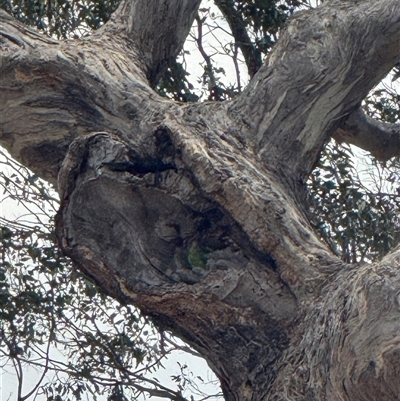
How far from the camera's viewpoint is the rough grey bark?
1890 mm

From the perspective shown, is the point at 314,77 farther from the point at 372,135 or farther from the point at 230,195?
the point at 372,135

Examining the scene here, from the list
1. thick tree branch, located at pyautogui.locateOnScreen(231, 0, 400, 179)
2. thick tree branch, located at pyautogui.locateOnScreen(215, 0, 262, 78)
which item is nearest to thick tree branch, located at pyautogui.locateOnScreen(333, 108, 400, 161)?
thick tree branch, located at pyautogui.locateOnScreen(231, 0, 400, 179)

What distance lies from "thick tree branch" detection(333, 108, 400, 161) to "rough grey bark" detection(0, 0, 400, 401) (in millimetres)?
739

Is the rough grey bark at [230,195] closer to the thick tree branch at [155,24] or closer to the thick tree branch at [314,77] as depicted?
the thick tree branch at [314,77]

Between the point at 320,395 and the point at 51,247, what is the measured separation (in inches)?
109

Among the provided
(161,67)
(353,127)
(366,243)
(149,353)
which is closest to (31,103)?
(161,67)

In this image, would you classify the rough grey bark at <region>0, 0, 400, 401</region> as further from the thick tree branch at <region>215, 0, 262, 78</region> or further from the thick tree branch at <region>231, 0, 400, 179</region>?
the thick tree branch at <region>215, 0, 262, 78</region>

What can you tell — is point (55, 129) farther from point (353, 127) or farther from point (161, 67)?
point (353, 127)

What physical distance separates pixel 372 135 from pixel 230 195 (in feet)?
5.44

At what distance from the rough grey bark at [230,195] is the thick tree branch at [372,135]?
2.43 ft

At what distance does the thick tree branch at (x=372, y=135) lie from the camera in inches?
143

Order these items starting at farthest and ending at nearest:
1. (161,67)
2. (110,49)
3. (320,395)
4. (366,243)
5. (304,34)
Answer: (366,243), (161,67), (110,49), (304,34), (320,395)

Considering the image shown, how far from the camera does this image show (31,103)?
8.57ft

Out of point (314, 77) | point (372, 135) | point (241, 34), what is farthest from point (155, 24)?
point (241, 34)
